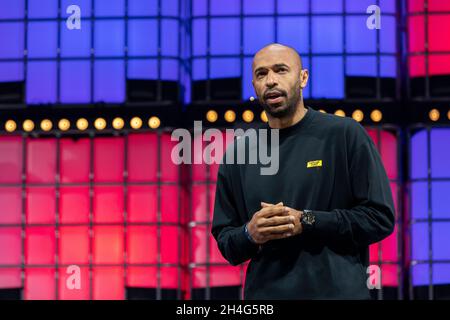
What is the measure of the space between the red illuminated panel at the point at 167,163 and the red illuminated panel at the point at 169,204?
0.10 m

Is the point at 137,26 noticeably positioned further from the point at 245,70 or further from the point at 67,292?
the point at 67,292

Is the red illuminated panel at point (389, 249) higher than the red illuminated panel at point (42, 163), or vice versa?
the red illuminated panel at point (42, 163)

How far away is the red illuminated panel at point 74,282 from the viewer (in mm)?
10727

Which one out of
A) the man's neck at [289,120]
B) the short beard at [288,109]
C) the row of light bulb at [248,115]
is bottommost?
the man's neck at [289,120]

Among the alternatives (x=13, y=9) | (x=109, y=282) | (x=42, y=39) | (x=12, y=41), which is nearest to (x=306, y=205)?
(x=109, y=282)

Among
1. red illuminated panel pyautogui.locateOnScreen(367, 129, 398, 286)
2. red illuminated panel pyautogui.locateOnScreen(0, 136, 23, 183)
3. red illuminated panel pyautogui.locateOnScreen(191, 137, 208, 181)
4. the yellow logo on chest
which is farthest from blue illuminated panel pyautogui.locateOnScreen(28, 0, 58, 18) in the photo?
the yellow logo on chest

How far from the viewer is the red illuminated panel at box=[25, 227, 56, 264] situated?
1086 centimetres

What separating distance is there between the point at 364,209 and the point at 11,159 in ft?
25.6

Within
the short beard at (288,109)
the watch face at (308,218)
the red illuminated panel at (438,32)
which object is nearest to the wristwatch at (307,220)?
the watch face at (308,218)

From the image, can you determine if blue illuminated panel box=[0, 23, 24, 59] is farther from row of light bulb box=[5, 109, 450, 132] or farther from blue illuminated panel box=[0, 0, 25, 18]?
row of light bulb box=[5, 109, 450, 132]

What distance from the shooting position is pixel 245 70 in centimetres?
1088

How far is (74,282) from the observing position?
10727 millimetres

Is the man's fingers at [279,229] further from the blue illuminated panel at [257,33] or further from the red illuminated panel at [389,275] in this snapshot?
the blue illuminated panel at [257,33]

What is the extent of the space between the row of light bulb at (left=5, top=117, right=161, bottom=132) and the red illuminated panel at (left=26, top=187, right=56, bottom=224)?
70 cm
